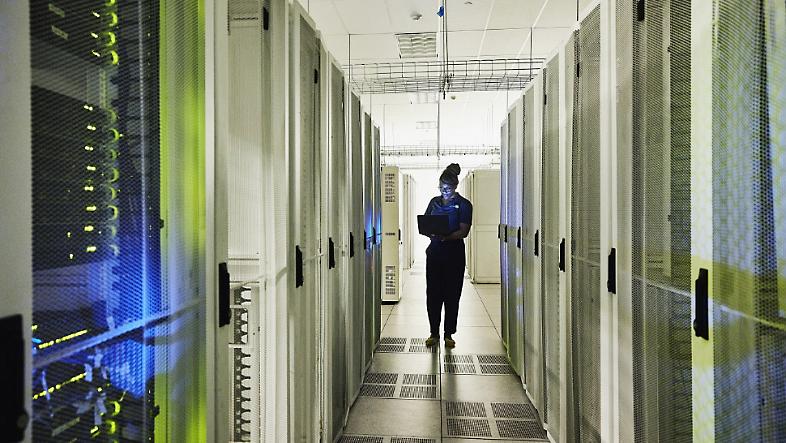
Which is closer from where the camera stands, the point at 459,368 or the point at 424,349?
the point at 459,368

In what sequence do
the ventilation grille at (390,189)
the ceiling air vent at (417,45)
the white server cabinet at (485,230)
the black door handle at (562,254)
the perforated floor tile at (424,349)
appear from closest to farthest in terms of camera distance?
1. the black door handle at (562,254)
2. the perforated floor tile at (424,349)
3. the ceiling air vent at (417,45)
4. the ventilation grille at (390,189)
5. the white server cabinet at (485,230)

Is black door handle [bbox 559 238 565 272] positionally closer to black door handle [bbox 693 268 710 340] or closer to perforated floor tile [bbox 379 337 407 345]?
black door handle [bbox 693 268 710 340]

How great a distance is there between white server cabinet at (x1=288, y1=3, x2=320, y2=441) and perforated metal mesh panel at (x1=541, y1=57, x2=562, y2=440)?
1.26 metres

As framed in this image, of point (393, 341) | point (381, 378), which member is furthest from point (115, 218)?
point (393, 341)

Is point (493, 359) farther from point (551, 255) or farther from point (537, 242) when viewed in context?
point (551, 255)

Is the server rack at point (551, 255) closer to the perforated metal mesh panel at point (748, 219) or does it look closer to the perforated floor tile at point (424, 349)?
Result: the perforated metal mesh panel at point (748, 219)

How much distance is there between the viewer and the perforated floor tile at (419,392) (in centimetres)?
342

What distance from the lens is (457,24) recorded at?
485 centimetres

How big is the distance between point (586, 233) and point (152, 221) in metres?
1.69

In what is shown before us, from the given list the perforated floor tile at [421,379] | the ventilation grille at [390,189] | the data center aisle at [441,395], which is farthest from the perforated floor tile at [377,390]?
the ventilation grille at [390,189]

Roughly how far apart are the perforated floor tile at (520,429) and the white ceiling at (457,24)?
341 centimetres

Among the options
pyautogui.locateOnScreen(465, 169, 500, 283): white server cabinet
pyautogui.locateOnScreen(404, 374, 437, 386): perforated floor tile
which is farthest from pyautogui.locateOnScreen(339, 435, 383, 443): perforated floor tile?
pyautogui.locateOnScreen(465, 169, 500, 283): white server cabinet

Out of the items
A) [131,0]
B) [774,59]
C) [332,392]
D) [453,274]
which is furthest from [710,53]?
[453,274]

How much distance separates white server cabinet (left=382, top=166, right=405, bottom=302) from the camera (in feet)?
22.4
